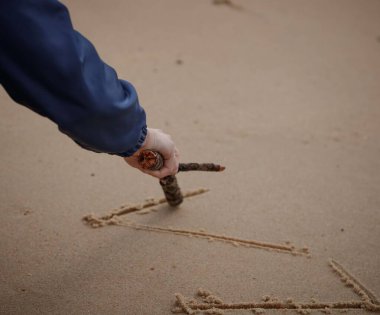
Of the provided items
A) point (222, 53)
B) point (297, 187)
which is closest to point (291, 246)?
point (297, 187)

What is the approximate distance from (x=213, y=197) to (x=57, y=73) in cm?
100

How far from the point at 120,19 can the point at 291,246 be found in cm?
228

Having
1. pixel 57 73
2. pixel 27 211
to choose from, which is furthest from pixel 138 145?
pixel 27 211

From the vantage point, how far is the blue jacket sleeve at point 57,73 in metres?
0.83

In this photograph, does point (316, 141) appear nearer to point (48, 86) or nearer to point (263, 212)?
point (263, 212)

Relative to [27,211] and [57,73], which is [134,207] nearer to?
[27,211]

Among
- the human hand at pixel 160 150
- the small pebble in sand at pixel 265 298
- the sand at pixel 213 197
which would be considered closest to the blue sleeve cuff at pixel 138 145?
the human hand at pixel 160 150

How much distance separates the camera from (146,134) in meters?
1.12

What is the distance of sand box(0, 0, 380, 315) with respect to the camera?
51.8 inches

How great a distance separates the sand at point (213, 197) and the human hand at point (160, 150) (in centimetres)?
35

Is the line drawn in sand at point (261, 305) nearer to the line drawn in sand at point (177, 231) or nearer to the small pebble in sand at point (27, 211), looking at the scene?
the line drawn in sand at point (177, 231)

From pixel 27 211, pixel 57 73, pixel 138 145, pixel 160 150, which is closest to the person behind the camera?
pixel 57 73

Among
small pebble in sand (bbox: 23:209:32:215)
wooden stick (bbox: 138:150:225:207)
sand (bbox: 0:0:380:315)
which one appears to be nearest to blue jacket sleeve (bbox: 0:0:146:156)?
wooden stick (bbox: 138:150:225:207)

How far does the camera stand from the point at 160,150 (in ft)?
3.97
